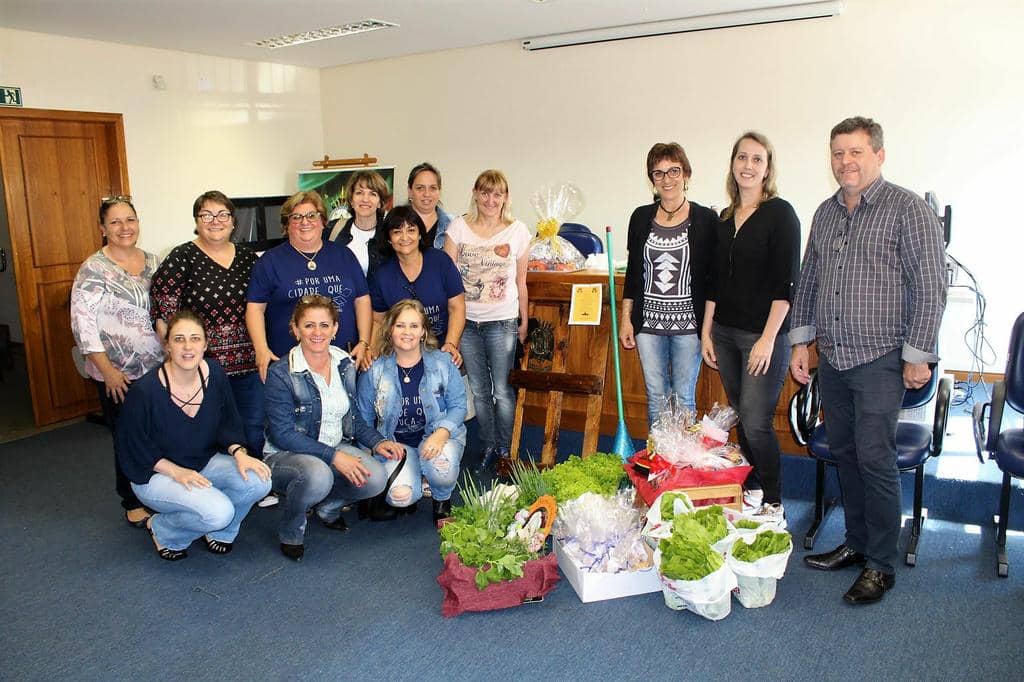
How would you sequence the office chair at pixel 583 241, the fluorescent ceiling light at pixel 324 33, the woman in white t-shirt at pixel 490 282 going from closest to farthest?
the woman in white t-shirt at pixel 490 282, the office chair at pixel 583 241, the fluorescent ceiling light at pixel 324 33

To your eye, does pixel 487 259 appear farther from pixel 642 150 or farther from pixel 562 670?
pixel 642 150

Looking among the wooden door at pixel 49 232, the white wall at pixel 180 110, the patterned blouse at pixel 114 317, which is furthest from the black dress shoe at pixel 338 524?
the white wall at pixel 180 110

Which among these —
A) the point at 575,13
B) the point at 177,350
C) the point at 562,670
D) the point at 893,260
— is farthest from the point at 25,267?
the point at 893,260

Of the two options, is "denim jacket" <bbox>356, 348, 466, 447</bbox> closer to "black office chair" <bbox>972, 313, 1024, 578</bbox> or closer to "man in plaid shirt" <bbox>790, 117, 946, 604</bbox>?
"man in plaid shirt" <bbox>790, 117, 946, 604</bbox>

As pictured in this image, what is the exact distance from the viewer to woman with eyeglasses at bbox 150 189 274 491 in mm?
3225

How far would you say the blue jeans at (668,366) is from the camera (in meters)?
3.24

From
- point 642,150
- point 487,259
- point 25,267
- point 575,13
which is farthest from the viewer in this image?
Answer: point 642,150

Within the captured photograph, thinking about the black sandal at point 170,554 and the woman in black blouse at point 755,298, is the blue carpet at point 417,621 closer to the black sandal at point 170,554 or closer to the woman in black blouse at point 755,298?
the black sandal at point 170,554

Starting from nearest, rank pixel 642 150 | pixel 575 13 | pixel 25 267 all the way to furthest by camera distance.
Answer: pixel 25 267
pixel 575 13
pixel 642 150

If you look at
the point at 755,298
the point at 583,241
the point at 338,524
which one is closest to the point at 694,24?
the point at 583,241

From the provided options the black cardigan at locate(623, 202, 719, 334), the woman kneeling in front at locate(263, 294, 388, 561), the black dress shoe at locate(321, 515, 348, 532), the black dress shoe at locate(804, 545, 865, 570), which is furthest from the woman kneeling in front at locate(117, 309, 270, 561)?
the black dress shoe at locate(804, 545, 865, 570)

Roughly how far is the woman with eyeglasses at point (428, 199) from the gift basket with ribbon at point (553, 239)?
48 centimetres

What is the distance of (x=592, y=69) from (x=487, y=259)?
11.9 feet

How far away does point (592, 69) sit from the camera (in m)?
6.61
